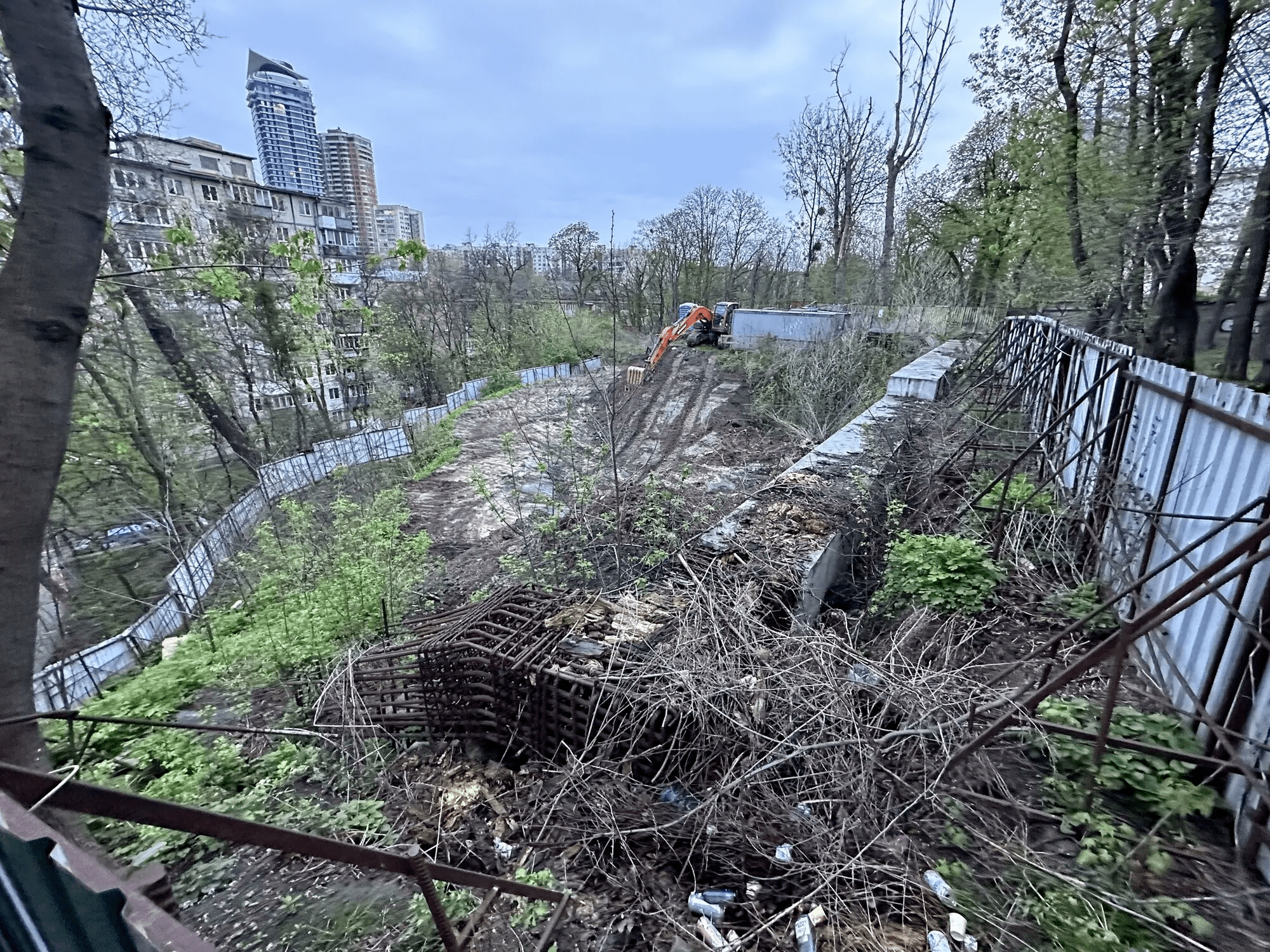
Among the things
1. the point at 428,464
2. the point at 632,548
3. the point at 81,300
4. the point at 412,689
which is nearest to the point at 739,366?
the point at 428,464

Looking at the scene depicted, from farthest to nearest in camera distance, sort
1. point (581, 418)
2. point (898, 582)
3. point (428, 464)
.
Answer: point (581, 418) → point (428, 464) → point (898, 582)

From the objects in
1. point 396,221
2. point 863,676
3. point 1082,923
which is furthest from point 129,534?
point 396,221

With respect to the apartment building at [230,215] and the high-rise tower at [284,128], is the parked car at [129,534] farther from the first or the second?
the high-rise tower at [284,128]

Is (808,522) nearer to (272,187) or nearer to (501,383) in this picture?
(501,383)

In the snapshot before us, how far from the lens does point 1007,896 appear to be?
239cm

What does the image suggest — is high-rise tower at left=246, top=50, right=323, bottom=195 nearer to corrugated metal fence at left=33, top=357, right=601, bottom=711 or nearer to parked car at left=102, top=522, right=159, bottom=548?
corrugated metal fence at left=33, top=357, right=601, bottom=711

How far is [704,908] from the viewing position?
2.58 m

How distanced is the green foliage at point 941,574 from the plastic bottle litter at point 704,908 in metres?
3.03

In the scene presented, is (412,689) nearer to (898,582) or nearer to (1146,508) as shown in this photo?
(898,582)

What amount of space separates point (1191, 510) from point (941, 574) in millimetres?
1638

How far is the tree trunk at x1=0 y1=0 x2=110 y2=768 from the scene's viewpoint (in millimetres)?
2324

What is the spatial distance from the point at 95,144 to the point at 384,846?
12.5 ft

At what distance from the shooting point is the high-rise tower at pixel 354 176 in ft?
103

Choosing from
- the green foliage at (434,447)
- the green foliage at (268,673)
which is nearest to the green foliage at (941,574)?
the green foliage at (268,673)
